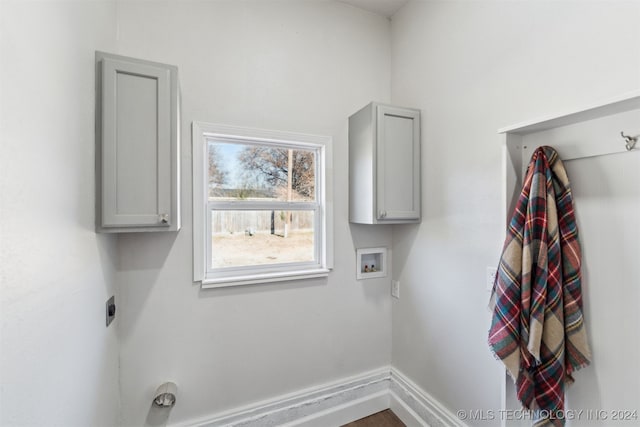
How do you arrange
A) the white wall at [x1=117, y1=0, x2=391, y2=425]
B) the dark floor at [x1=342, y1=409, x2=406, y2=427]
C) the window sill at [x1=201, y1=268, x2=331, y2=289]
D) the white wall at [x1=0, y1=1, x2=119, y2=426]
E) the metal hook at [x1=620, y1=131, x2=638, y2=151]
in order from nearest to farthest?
the white wall at [x1=0, y1=1, x2=119, y2=426] → the metal hook at [x1=620, y1=131, x2=638, y2=151] → the white wall at [x1=117, y1=0, x2=391, y2=425] → the window sill at [x1=201, y1=268, x2=331, y2=289] → the dark floor at [x1=342, y1=409, x2=406, y2=427]

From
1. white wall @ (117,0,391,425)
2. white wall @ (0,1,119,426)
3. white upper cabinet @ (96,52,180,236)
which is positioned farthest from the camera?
white wall @ (117,0,391,425)

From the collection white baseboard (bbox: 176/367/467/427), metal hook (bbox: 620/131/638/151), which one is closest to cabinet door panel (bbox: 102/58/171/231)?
white baseboard (bbox: 176/367/467/427)

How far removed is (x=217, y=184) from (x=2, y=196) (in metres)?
1.15

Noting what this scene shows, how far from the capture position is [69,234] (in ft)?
3.03

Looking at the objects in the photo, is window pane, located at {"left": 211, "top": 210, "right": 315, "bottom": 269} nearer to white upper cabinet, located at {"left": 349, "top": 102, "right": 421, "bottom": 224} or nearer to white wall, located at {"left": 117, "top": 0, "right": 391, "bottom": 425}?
white wall, located at {"left": 117, "top": 0, "right": 391, "bottom": 425}

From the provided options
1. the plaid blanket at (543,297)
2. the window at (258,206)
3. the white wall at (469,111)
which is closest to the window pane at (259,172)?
the window at (258,206)

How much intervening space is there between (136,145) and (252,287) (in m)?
0.99

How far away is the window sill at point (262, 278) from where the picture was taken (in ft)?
5.40

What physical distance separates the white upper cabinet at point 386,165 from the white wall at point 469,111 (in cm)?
9

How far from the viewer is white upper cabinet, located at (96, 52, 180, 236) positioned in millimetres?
1195

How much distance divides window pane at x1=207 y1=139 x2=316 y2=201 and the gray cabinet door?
0.50 m

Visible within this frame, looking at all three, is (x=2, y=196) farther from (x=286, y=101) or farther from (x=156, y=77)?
(x=286, y=101)

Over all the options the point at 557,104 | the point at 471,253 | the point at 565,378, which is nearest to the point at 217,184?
the point at 471,253

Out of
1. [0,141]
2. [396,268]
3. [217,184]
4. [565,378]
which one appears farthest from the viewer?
[396,268]
